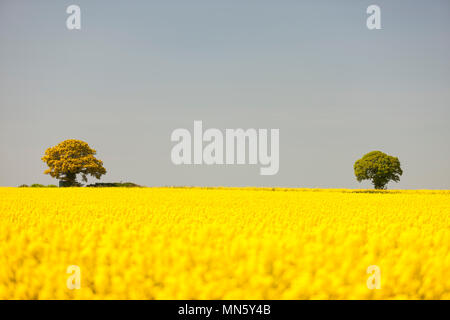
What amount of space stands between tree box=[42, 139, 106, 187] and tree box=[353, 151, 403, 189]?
134 feet

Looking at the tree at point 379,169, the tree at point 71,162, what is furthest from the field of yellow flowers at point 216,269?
the tree at point 379,169

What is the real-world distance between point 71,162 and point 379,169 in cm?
4709

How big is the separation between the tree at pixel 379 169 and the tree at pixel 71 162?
40714mm

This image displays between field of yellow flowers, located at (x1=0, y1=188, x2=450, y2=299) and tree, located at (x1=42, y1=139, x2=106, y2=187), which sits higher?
tree, located at (x1=42, y1=139, x2=106, y2=187)

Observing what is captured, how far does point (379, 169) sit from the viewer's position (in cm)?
6906

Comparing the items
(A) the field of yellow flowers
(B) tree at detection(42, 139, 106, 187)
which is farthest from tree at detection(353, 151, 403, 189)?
(A) the field of yellow flowers

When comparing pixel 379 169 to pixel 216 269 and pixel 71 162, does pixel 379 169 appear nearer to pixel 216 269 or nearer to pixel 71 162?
pixel 71 162

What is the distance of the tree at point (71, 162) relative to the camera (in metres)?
57.2

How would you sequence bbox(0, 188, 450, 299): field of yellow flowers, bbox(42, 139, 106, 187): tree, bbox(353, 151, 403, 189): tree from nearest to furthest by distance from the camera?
bbox(0, 188, 450, 299): field of yellow flowers, bbox(42, 139, 106, 187): tree, bbox(353, 151, 403, 189): tree

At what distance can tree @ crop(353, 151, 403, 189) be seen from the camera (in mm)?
69062

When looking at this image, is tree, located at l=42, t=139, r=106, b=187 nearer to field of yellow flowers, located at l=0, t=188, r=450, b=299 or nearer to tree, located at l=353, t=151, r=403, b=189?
tree, located at l=353, t=151, r=403, b=189

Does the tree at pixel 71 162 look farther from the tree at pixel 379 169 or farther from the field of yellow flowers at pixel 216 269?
the field of yellow flowers at pixel 216 269

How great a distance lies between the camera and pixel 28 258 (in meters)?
6.23
